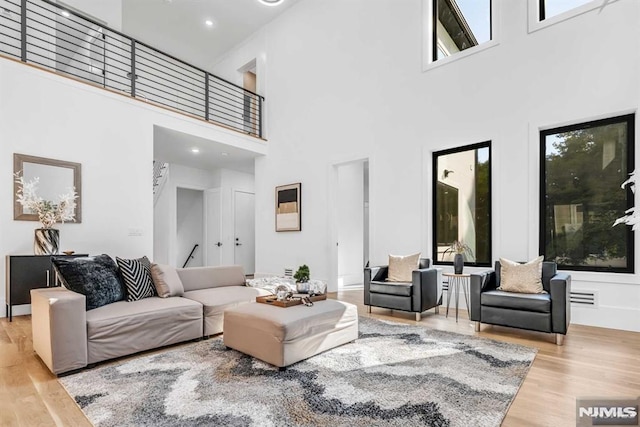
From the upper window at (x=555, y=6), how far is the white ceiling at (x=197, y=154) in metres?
5.31

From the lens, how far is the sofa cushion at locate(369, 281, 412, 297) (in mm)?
4160

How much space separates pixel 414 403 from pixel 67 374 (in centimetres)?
237

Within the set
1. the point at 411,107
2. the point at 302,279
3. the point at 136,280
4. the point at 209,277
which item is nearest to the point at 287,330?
the point at 302,279

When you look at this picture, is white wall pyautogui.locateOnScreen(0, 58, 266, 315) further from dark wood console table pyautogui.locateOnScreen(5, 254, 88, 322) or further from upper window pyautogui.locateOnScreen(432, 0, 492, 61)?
upper window pyautogui.locateOnScreen(432, 0, 492, 61)

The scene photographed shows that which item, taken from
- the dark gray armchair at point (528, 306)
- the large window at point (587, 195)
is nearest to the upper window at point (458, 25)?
Result: the large window at point (587, 195)

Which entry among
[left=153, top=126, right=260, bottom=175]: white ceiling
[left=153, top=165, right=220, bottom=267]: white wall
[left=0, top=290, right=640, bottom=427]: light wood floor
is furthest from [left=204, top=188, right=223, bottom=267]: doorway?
[left=0, top=290, right=640, bottom=427]: light wood floor

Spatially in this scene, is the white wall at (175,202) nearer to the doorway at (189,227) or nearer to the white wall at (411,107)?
the doorway at (189,227)

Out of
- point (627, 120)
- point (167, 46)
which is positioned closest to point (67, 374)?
point (627, 120)

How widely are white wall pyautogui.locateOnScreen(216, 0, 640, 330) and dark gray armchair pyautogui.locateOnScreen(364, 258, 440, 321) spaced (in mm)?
905

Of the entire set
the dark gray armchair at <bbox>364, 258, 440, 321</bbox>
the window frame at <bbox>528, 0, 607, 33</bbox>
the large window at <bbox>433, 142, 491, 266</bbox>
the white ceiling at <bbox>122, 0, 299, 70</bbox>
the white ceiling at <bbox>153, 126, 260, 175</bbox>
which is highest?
the white ceiling at <bbox>122, 0, 299, 70</bbox>

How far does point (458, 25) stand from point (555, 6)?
49.4 inches

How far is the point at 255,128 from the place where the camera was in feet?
25.7

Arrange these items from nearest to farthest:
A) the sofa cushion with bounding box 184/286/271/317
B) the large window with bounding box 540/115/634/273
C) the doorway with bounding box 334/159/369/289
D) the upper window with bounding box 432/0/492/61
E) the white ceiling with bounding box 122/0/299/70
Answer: the sofa cushion with bounding box 184/286/271/317 < the large window with bounding box 540/115/634/273 < the upper window with bounding box 432/0/492/61 < the doorway with bounding box 334/159/369/289 < the white ceiling with bounding box 122/0/299/70

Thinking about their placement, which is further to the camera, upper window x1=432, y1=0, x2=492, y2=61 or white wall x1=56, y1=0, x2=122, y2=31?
white wall x1=56, y1=0, x2=122, y2=31
